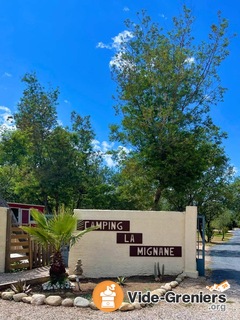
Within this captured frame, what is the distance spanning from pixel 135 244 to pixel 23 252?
4023mm

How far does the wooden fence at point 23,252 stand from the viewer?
11.9 m

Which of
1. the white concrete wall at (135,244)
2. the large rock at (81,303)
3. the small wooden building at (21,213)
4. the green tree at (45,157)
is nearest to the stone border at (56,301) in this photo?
the large rock at (81,303)

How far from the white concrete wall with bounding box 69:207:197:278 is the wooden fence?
197 cm

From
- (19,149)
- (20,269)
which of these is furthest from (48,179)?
(20,269)

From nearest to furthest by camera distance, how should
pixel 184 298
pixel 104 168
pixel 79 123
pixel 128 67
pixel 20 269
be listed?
pixel 184 298 < pixel 20 269 < pixel 128 67 < pixel 79 123 < pixel 104 168

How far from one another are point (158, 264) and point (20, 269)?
15.1 ft

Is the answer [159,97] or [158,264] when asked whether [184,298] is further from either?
[159,97]

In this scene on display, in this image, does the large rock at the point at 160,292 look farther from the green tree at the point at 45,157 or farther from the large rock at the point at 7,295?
the green tree at the point at 45,157

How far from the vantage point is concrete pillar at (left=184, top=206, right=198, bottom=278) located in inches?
445

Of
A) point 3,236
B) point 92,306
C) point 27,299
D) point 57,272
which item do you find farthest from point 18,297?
point 3,236

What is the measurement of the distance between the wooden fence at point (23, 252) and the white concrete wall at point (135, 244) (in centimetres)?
197

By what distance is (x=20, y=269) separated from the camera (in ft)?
40.1

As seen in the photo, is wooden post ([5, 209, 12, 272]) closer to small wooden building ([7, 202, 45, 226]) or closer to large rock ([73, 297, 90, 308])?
large rock ([73, 297, 90, 308])

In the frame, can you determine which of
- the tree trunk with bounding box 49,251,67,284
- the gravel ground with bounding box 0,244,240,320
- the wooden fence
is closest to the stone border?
the gravel ground with bounding box 0,244,240,320
